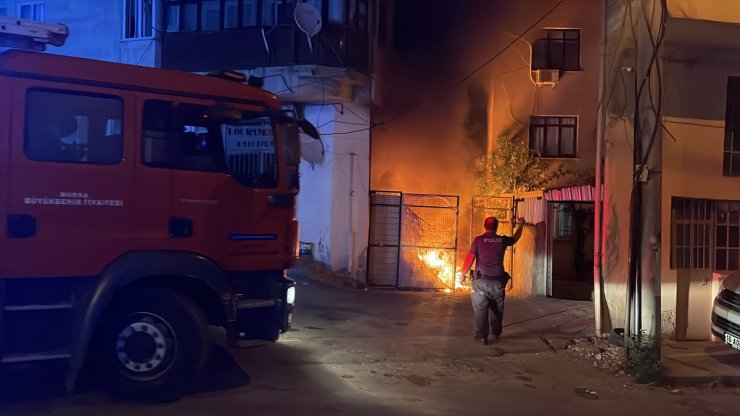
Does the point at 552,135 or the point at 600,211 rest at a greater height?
the point at 552,135

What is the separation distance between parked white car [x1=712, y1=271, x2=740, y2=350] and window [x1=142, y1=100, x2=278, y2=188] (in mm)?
5444

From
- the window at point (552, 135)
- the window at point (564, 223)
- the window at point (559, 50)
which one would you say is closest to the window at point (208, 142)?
the window at point (552, 135)

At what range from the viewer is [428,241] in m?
14.1

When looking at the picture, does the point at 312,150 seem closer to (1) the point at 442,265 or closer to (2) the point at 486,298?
(1) the point at 442,265

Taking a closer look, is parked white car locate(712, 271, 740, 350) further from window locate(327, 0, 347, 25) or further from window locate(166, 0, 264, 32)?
window locate(166, 0, 264, 32)

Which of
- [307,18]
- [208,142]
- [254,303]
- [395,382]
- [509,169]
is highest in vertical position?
[307,18]

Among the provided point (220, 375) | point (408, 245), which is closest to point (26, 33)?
point (220, 375)

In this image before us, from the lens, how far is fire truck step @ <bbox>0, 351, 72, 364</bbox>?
5.03 metres

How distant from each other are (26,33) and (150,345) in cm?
301

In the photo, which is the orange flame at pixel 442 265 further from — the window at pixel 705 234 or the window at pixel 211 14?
the window at pixel 211 14

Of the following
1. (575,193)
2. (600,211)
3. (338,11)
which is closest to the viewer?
(600,211)

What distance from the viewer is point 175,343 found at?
5.52 meters

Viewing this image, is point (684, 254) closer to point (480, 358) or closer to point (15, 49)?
point (480, 358)

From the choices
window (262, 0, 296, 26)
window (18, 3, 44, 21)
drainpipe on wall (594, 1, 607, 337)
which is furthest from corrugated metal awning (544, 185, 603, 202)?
window (18, 3, 44, 21)
